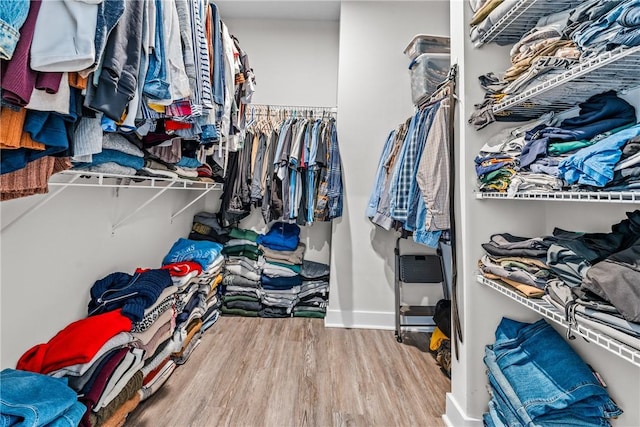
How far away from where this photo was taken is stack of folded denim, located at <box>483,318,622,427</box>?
92cm

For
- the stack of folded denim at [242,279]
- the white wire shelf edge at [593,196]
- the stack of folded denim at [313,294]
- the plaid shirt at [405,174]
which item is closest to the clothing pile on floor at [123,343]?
the stack of folded denim at [242,279]

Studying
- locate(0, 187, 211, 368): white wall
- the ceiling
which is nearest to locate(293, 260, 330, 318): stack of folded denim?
locate(0, 187, 211, 368): white wall

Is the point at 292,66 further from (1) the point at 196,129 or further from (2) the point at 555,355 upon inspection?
(2) the point at 555,355

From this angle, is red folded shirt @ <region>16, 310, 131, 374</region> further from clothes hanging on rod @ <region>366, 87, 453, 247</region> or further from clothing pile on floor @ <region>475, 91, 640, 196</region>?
clothing pile on floor @ <region>475, 91, 640, 196</region>

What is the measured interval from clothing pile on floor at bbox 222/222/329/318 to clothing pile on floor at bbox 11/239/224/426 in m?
0.59

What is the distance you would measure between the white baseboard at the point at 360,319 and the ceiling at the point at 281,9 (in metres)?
2.80

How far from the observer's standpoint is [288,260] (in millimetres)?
2727

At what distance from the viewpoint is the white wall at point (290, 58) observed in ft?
10.0

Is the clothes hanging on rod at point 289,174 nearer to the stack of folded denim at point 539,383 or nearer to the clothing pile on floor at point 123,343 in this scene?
the clothing pile on floor at point 123,343

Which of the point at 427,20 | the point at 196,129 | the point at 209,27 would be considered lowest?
the point at 196,129

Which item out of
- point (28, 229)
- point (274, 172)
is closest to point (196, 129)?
point (28, 229)

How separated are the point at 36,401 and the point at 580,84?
1.90 m

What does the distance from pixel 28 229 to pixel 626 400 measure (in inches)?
85.0

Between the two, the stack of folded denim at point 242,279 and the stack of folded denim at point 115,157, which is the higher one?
the stack of folded denim at point 115,157
